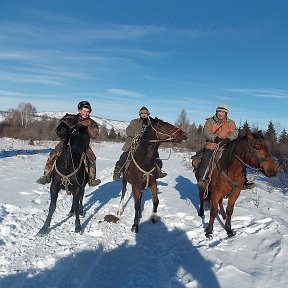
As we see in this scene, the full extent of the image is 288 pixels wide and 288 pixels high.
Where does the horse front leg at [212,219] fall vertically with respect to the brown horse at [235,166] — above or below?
below

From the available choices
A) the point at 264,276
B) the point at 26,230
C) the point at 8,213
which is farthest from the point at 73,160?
the point at 264,276

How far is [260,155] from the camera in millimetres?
7340

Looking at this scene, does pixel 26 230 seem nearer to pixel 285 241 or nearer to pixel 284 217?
pixel 285 241

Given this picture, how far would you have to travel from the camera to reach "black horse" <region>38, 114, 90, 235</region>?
8.05 metres

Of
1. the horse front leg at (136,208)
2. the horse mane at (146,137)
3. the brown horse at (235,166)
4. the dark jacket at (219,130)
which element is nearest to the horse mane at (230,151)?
the brown horse at (235,166)

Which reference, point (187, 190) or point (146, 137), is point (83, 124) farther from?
point (187, 190)

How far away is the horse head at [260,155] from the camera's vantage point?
7246mm

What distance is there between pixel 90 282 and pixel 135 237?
105 inches

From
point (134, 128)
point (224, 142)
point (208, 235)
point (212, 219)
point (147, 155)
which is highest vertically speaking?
point (134, 128)

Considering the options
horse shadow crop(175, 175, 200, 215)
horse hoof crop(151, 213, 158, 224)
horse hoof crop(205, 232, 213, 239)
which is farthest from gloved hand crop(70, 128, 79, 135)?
horse shadow crop(175, 175, 200, 215)

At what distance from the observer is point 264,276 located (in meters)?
5.82

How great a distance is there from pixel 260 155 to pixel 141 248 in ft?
10.5

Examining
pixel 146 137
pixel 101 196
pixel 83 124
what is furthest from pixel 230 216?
pixel 101 196

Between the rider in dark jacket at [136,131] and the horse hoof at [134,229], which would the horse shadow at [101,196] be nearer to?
the horse hoof at [134,229]
